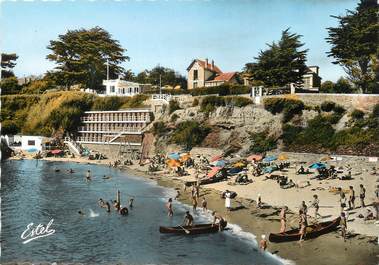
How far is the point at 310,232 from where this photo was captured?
27422mm

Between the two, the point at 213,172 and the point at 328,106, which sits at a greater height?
the point at 328,106

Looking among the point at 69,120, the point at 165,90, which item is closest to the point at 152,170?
the point at 165,90

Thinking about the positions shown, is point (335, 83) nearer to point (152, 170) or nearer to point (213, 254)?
point (152, 170)

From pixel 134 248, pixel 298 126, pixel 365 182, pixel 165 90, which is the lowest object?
pixel 134 248

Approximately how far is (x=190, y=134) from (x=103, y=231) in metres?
34.7

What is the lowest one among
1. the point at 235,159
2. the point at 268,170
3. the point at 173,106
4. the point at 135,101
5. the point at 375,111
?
the point at 268,170

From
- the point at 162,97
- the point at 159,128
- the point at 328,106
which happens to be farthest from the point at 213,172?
the point at 162,97

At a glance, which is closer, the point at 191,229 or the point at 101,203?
the point at 191,229

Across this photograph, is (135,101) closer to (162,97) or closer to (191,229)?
(162,97)

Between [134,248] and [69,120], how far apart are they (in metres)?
59.6

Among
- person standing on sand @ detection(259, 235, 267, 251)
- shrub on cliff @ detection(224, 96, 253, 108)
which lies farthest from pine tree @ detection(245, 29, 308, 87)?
person standing on sand @ detection(259, 235, 267, 251)

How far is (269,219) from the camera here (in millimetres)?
32719

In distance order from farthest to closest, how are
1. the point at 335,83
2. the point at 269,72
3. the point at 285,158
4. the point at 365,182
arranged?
the point at 335,83 → the point at 269,72 → the point at 285,158 → the point at 365,182

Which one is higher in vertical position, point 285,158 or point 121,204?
point 285,158
